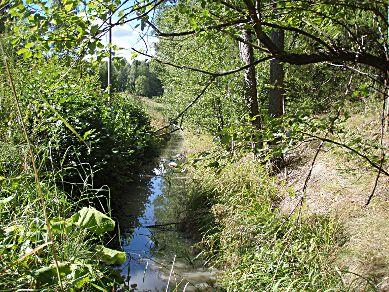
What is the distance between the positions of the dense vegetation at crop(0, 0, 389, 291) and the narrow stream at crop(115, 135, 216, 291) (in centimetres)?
32

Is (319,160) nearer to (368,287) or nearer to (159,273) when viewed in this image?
(159,273)

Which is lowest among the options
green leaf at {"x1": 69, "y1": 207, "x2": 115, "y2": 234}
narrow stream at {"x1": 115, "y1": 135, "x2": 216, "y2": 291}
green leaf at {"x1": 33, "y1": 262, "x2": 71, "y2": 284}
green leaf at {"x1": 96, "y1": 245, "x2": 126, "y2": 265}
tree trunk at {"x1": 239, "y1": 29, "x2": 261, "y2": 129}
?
narrow stream at {"x1": 115, "y1": 135, "x2": 216, "y2": 291}

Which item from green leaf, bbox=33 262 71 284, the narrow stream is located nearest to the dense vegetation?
green leaf, bbox=33 262 71 284

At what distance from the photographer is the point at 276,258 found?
4.45 meters

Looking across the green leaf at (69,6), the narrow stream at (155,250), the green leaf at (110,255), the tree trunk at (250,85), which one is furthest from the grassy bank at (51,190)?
the tree trunk at (250,85)

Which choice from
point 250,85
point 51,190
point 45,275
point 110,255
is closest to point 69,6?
point 45,275

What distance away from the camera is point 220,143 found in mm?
2695

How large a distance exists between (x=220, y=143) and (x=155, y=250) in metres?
4.55

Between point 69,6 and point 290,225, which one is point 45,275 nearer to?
point 69,6

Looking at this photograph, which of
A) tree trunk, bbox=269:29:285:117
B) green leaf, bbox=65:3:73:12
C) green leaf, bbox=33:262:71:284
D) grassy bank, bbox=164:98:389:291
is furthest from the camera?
tree trunk, bbox=269:29:285:117

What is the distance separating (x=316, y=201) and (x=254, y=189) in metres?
0.99

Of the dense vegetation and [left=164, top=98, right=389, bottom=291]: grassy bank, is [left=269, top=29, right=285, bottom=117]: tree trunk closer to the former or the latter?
the dense vegetation

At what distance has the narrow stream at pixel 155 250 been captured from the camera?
18.7 feet

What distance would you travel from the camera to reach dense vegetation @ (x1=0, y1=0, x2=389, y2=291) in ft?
7.57
